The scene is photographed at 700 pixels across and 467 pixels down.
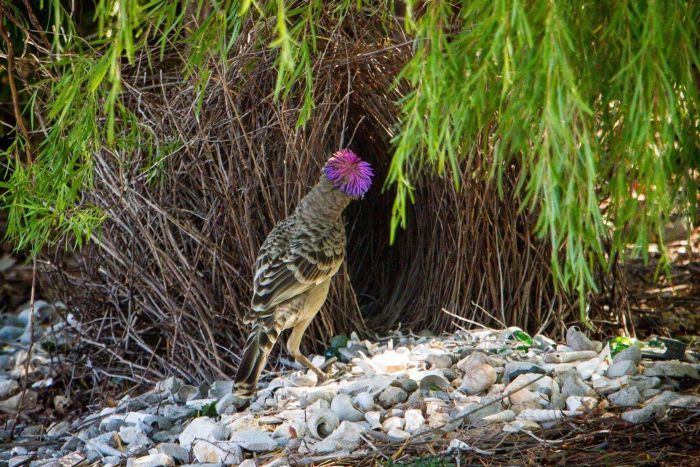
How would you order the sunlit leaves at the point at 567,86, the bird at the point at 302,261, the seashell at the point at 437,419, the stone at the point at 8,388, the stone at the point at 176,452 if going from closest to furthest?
the sunlit leaves at the point at 567,86 < the seashell at the point at 437,419 < the stone at the point at 176,452 < the bird at the point at 302,261 < the stone at the point at 8,388

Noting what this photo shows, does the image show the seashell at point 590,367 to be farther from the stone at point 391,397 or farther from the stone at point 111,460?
the stone at point 111,460

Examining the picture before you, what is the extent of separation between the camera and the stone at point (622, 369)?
11.3ft

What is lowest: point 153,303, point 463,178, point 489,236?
point 153,303

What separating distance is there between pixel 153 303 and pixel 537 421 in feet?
5.83

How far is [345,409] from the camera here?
3299 millimetres

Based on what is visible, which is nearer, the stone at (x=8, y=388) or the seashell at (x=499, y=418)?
the seashell at (x=499, y=418)

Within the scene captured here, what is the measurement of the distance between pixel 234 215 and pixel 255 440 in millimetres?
1078

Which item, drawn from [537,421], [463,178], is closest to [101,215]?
[463,178]

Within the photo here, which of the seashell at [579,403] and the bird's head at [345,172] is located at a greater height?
the bird's head at [345,172]

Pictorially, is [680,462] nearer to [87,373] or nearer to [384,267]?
[384,267]

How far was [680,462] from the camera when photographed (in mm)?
2785

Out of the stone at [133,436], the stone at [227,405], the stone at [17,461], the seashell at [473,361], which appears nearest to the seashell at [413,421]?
the seashell at [473,361]

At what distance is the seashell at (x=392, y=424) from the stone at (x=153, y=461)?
74 cm

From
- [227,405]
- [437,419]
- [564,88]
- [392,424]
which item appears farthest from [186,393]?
[564,88]
